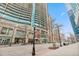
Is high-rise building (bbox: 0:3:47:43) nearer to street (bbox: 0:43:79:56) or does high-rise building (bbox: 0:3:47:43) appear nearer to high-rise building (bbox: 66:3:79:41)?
street (bbox: 0:43:79:56)

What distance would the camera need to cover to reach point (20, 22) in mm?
1652

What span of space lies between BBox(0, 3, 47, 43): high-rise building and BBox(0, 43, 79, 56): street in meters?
0.08

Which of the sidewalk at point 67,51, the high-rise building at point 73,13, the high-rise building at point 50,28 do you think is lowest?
the sidewalk at point 67,51

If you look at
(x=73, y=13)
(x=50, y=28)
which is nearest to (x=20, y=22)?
(x=50, y=28)

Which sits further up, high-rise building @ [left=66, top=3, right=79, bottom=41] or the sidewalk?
high-rise building @ [left=66, top=3, right=79, bottom=41]

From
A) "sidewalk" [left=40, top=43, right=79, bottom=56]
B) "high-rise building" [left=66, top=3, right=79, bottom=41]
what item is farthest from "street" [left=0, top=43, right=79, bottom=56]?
"high-rise building" [left=66, top=3, right=79, bottom=41]

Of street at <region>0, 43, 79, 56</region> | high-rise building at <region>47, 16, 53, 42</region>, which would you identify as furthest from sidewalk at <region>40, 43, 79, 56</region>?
high-rise building at <region>47, 16, 53, 42</region>

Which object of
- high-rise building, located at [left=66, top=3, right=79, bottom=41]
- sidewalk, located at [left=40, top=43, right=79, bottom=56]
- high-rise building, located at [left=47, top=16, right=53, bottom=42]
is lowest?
sidewalk, located at [left=40, top=43, right=79, bottom=56]

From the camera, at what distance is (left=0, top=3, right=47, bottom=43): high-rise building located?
5.27ft

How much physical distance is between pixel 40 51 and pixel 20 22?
40 cm

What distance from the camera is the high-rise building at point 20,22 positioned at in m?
1.61

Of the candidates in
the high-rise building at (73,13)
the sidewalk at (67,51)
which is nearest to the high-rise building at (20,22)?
the sidewalk at (67,51)

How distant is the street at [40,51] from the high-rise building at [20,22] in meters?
0.08

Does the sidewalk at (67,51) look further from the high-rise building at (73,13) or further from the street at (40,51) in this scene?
the high-rise building at (73,13)
